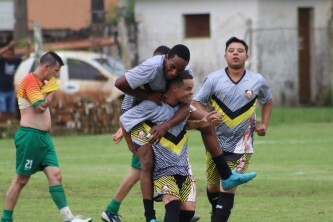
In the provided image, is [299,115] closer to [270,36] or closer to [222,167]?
[270,36]

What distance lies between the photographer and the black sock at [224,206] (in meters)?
11.4

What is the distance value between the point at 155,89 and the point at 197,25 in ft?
76.6

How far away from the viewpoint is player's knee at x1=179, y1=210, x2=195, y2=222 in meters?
10.5

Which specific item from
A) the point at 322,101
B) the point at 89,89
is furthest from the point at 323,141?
the point at 322,101

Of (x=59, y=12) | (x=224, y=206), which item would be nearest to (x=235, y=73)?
(x=224, y=206)

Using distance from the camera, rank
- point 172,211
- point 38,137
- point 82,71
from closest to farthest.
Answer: point 172,211, point 38,137, point 82,71

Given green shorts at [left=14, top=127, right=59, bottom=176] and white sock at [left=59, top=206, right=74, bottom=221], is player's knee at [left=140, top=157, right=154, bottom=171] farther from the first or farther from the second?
green shorts at [left=14, top=127, right=59, bottom=176]

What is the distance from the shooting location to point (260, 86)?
1177 centimetres

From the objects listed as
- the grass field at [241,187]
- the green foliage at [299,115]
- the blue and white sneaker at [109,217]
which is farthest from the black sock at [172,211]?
the green foliage at [299,115]

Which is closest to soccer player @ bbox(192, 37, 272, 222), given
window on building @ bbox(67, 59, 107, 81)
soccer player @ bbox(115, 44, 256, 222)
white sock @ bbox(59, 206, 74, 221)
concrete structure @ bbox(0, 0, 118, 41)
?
soccer player @ bbox(115, 44, 256, 222)

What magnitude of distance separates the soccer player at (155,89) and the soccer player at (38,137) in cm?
199

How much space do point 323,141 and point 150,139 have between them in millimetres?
12807

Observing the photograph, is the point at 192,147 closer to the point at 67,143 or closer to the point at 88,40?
the point at 67,143

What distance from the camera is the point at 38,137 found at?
1246cm
